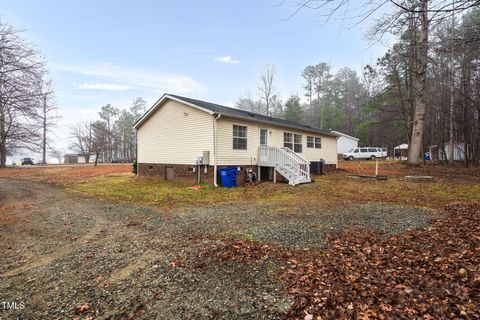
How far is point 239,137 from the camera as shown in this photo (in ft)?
40.3

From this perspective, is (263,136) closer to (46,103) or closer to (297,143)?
(297,143)

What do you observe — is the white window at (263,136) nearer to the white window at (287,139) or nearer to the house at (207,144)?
the house at (207,144)

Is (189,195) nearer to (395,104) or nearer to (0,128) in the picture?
(0,128)

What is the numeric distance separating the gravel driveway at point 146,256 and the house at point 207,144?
4616 mm

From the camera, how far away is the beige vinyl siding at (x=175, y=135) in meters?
11.7

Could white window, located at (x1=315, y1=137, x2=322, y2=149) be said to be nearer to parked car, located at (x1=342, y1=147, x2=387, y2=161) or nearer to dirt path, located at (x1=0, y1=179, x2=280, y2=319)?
dirt path, located at (x1=0, y1=179, x2=280, y2=319)

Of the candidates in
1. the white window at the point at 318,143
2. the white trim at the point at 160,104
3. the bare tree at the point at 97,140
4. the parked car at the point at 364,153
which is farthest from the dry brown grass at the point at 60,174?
the parked car at the point at 364,153

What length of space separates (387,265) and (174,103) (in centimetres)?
1225

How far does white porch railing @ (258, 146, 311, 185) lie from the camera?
11445 millimetres

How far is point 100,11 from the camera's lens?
13.6 m

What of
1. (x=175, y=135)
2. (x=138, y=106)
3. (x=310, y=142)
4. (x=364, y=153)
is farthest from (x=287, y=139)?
(x=138, y=106)

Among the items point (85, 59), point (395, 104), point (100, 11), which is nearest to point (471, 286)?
point (100, 11)

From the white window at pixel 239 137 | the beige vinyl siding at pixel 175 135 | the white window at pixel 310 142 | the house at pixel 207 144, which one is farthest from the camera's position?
the white window at pixel 310 142

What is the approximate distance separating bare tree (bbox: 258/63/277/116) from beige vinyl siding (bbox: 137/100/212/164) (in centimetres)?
2221
